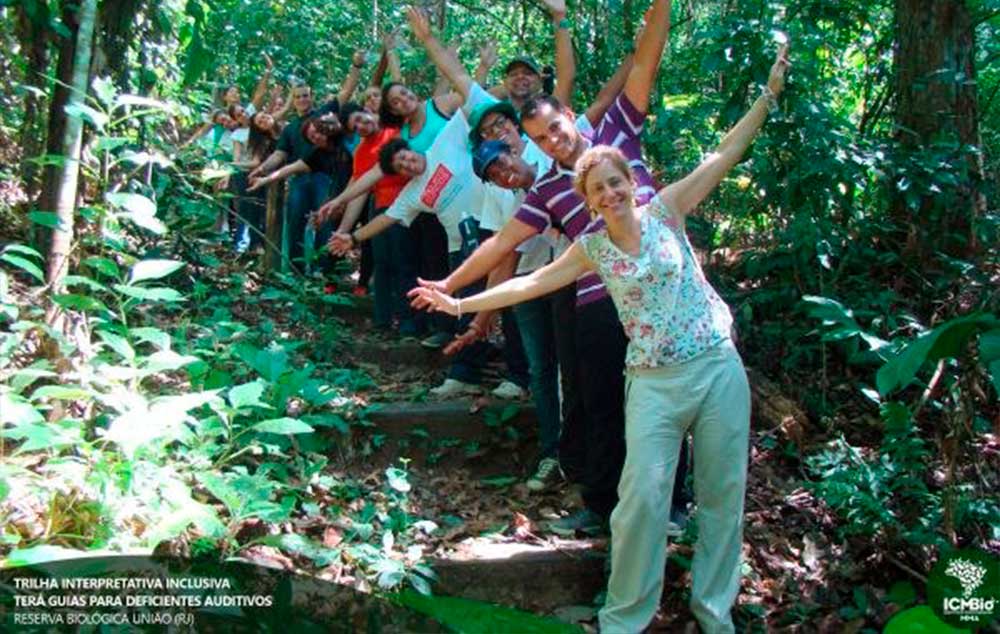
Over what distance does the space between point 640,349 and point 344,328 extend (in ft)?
12.7

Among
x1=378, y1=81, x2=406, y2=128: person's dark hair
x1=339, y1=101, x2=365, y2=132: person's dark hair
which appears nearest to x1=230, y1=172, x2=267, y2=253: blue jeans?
x1=339, y1=101, x2=365, y2=132: person's dark hair

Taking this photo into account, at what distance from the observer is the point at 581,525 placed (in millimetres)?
4414

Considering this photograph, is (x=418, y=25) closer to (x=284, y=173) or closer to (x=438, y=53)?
(x=438, y=53)

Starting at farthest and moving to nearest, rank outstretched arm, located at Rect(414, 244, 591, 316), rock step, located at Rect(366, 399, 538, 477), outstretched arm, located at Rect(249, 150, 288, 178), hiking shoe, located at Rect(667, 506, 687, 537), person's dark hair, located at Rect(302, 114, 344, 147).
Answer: outstretched arm, located at Rect(249, 150, 288, 178) → person's dark hair, located at Rect(302, 114, 344, 147) → rock step, located at Rect(366, 399, 538, 477) → hiking shoe, located at Rect(667, 506, 687, 537) → outstretched arm, located at Rect(414, 244, 591, 316)

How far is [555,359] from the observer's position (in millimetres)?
4938

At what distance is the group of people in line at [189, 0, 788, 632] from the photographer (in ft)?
11.2

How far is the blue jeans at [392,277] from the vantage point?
21.2ft

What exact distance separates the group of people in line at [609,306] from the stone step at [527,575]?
0.23 metres

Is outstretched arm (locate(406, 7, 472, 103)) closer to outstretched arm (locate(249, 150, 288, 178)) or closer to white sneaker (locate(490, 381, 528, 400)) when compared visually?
white sneaker (locate(490, 381, 528, 400))

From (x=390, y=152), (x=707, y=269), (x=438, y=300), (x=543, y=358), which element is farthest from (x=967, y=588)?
(x=390, y=152)

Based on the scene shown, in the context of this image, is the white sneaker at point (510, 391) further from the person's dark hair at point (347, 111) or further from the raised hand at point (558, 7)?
the person's dark hair at point (347, 111)

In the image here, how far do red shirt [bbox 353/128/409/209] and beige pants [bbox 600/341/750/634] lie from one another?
10.8 feet

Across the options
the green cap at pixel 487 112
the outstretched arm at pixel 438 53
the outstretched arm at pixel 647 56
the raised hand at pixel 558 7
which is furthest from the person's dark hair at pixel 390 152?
the outstretched arm at pixel 647 56

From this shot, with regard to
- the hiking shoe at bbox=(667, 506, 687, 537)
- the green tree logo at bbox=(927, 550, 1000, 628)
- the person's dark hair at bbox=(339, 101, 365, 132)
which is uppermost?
the person's dark hair at bbox=(339, 101, 365, 132)
